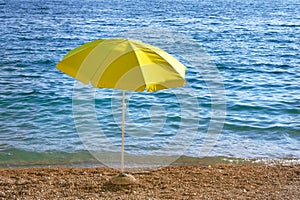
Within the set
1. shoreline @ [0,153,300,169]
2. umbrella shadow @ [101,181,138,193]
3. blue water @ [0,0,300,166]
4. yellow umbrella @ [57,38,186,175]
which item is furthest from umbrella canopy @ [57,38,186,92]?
blue water @ [0,0,300,166]

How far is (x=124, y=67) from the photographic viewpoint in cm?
925

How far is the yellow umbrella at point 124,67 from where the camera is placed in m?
9.12

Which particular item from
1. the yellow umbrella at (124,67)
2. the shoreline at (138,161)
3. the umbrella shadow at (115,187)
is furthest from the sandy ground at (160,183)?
the yellow umbrella at (124,67)

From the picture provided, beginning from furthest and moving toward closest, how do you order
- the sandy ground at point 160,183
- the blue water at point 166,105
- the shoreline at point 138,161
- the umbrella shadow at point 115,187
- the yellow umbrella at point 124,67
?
the blue water at point 166,105 < the shoreline at point 138,161 < the umbrella shadow at point 115,187 < the sandy ground at point 160,183 < the yellow umbrella at point 124,67

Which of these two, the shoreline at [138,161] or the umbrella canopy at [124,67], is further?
the shoreline at [138,161]

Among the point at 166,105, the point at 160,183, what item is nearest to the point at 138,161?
the point at 160,183

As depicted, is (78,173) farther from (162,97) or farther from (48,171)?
(162,97)

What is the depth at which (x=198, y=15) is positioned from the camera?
54156mm

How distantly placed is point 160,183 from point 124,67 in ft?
7.68

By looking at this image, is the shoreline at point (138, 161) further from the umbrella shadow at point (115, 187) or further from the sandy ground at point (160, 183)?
the umbrella shadow at point (115, 187)

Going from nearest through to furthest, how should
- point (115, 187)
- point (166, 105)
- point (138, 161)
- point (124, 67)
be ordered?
point (124, 67) → point (115, 187) → point (138, 161) → point (166, 105)

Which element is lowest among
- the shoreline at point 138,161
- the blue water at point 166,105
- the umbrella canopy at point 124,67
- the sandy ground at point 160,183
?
the blue water at point 166,105

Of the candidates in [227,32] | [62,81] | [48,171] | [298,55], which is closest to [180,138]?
[48,171]

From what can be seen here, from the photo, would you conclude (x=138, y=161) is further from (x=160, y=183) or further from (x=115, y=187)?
(x=115, y=187)
